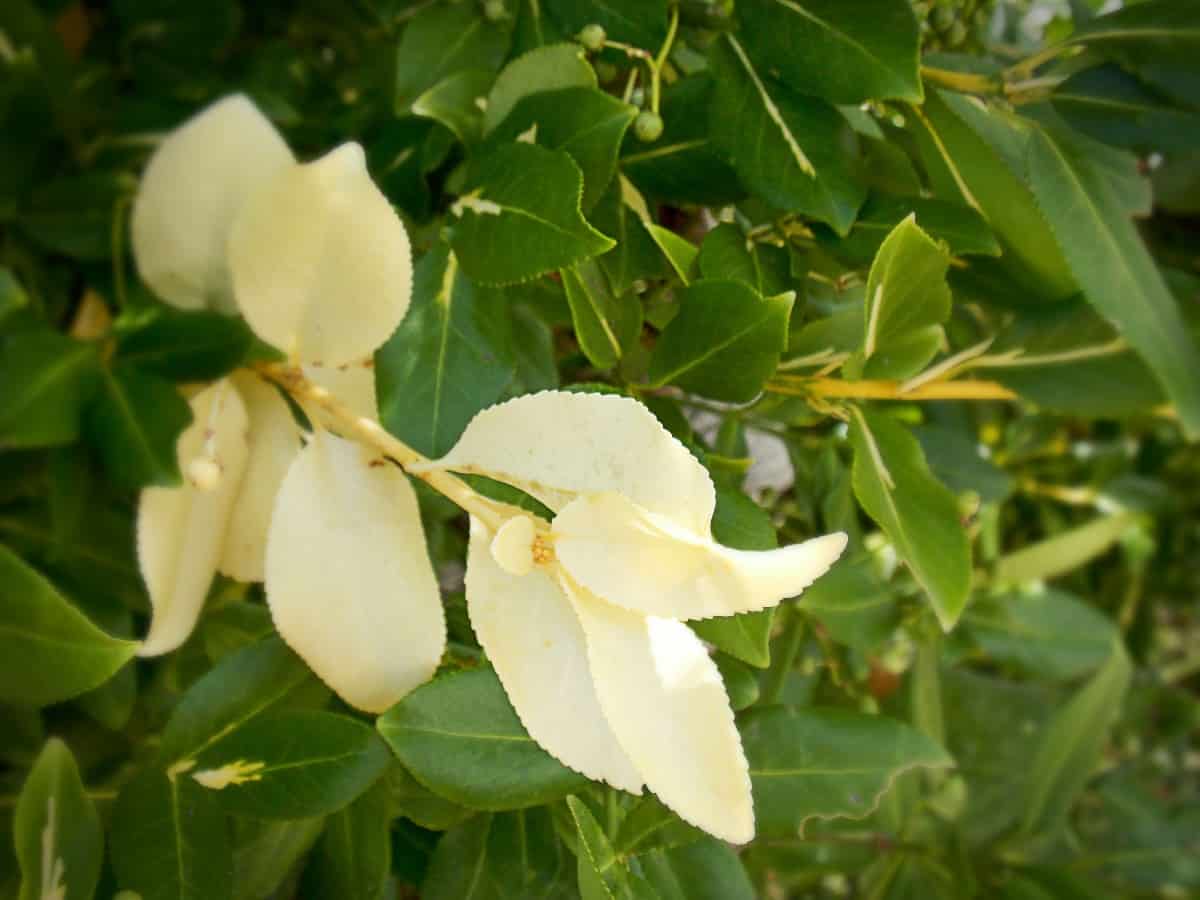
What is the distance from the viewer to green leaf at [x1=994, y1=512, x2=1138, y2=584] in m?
0.76

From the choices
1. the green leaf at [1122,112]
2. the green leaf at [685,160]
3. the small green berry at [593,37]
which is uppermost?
the green leaf at [1122,112]

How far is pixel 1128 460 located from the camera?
36.0 inches

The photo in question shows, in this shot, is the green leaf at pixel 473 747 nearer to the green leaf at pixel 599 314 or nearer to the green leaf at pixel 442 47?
the green leaf at pixel 599 314

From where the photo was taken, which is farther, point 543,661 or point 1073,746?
point 1073,746

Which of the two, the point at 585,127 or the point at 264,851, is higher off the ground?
the point at 585,127

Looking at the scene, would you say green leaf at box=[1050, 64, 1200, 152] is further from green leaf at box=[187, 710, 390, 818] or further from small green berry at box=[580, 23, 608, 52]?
green leaf at box=[187, 710, 390, 818]

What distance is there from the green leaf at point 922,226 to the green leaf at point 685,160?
5 cm

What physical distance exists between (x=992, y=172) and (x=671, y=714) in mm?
239

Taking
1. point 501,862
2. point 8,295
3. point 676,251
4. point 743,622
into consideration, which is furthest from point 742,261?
point 8,295

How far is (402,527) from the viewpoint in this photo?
0.38 metres

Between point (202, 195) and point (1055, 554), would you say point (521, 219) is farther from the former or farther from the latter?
point (1055, 554)

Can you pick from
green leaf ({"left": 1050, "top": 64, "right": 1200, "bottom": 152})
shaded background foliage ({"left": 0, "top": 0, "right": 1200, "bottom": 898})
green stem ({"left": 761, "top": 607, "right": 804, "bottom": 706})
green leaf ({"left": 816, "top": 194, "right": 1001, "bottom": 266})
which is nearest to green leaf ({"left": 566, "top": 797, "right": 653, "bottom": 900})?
shaded background foliage ({"left": 0, "top": 0, "right": 1200, "bottom": 898})

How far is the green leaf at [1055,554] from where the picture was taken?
2.48ft

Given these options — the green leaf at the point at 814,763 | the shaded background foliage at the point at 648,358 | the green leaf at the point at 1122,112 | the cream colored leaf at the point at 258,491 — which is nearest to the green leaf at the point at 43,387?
the shaded background foliage at the point at 648,358
